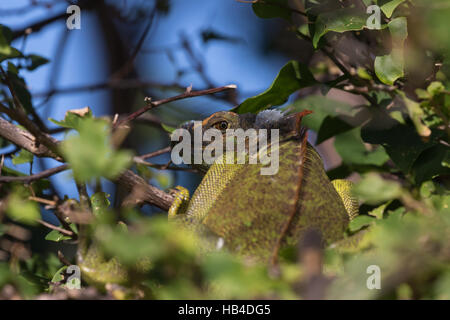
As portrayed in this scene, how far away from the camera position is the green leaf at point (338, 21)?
11.5 ft

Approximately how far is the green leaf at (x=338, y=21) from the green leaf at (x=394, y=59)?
236mm

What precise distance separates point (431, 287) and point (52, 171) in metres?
2.04

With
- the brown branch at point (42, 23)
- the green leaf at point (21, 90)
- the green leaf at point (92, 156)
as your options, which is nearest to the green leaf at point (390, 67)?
the green leaf at point (92, 156)

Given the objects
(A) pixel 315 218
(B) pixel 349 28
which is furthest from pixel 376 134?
(A) pixel 315 218

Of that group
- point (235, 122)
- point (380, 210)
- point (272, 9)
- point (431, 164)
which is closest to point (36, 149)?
point (235, 122)

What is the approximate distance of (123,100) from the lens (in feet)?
29.1

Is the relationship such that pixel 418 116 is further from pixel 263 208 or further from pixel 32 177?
pixel 32 177

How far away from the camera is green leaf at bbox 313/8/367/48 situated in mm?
3492

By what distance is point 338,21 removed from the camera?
3.57 metres

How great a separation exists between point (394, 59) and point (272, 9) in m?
1.18

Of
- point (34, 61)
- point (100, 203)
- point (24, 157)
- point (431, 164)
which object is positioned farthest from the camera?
point (34, 61)

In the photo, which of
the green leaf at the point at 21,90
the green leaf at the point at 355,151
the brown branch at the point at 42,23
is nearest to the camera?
the green leaf at the point at 355,151

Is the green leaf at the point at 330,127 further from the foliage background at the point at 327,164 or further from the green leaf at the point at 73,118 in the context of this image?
the green leaf at the point at 73,118

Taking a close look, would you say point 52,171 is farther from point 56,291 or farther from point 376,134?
point 376,134
